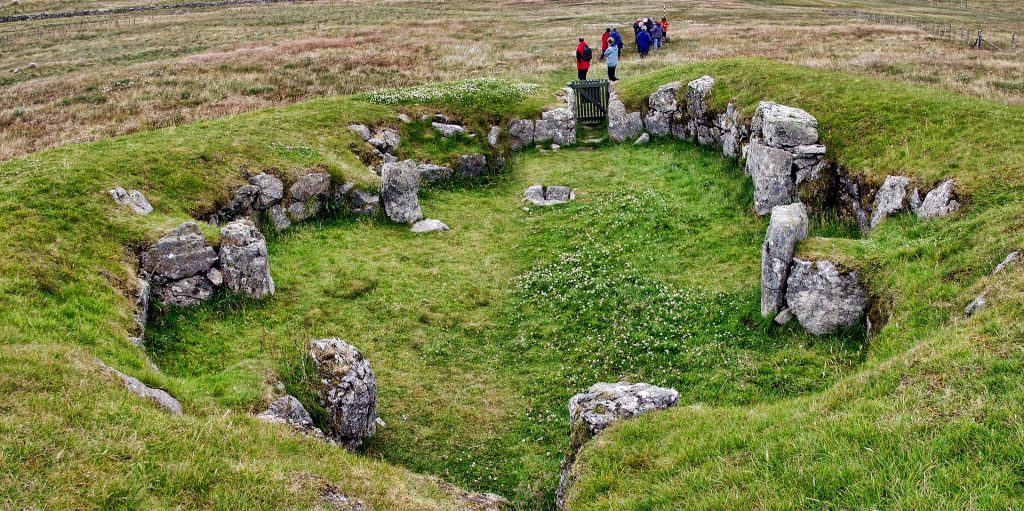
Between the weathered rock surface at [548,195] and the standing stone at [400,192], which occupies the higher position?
the standing stone at [400,192]

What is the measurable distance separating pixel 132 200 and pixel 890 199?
24780mm

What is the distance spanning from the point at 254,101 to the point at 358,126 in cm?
1366

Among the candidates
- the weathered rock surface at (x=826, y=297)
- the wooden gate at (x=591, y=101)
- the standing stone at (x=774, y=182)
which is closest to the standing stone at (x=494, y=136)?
the wooden gate at (x=591, y=101)

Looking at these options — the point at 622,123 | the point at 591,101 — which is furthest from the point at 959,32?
the point at 622,123

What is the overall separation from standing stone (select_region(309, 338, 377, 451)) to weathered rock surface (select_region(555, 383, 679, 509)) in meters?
4.80

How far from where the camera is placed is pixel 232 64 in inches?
2158

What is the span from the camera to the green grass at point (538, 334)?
8914 millimetres

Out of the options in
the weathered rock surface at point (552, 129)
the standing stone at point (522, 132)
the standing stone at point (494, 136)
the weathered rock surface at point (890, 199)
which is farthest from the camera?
the weathered rock surface at point (552, 129)

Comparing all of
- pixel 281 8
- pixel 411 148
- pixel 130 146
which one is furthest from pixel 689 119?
pixel 281 8

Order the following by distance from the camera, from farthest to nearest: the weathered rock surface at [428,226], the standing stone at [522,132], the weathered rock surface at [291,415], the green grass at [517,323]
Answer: the standing stone at [522,132] → the weathered rock surface at [428,226] → the green grass at [517,323] → the weathered rock surface at [291,415]

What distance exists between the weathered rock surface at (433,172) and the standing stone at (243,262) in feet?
39.7

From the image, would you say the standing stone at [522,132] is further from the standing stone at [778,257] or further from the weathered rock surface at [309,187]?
the standing stone at [778,257]

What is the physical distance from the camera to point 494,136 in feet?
114

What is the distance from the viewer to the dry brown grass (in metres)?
39.9
